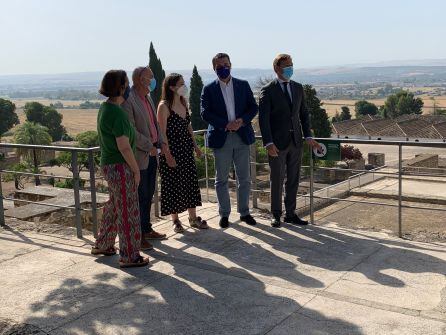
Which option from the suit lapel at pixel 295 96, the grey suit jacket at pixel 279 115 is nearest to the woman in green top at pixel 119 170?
the grey suit jacket at pixel 279 115

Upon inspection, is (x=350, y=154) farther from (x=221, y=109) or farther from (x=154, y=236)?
(x=154, y=236)

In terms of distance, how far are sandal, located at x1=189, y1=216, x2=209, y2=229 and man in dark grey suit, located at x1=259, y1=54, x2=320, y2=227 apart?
0.81 meters

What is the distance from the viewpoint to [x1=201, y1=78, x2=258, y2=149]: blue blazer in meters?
5.98

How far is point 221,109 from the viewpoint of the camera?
6.00 m

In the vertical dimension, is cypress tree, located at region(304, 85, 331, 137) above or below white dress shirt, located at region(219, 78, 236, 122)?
below

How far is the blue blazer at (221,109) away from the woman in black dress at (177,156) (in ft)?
0.76

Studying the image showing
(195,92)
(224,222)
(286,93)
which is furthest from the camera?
(195,92)

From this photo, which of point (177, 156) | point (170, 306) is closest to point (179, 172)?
point (177, 156)

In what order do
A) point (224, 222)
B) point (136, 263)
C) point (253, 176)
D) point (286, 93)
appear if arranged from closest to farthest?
1. point (136, 263)
2. point (286, 93)
3. point (224, 222)
4. point (253, 176)

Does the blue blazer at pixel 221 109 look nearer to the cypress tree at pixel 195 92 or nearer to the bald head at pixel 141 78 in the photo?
the bald head at pixel 141 78

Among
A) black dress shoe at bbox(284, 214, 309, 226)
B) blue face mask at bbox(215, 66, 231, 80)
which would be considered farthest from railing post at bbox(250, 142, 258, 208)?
blue face mask at bbox(215, 66, 231, 80)

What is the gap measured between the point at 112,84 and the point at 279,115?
218 centimetres

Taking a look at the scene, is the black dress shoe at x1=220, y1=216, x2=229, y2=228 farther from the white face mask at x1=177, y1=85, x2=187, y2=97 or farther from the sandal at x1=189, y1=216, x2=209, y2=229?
the white face mask at x1=177, y1=85, x2=187, y2=97

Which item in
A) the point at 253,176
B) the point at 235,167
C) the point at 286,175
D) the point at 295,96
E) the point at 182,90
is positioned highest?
the point at 182,90
